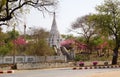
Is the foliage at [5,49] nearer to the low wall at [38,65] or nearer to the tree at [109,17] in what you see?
the low wall at [38,65]

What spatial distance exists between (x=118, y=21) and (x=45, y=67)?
15129mm

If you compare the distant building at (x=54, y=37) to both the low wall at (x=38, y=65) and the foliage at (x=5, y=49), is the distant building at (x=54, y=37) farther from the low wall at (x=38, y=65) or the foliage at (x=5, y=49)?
the low wall at (x=38, y=65)

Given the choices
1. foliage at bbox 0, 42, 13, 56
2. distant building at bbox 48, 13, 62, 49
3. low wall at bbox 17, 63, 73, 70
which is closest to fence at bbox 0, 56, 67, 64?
low wall at bbox 17, 63, 73, 70

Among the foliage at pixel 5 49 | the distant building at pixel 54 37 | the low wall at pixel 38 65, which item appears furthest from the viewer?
the distant building at pixel 54 37

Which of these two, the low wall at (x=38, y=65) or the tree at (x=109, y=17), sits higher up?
the tree at (x=109, y=17)

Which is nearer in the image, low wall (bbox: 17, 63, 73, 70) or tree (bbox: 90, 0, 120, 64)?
low wall (bbox: 17, 63, 73, 70)

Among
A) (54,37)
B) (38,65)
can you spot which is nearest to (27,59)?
(38,65)

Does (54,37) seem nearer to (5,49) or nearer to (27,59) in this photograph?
(5,49)

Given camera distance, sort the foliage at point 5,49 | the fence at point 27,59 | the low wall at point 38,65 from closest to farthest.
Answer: the low wall at point 38,65
the fence at point 27,59
the foliage at point 5,49

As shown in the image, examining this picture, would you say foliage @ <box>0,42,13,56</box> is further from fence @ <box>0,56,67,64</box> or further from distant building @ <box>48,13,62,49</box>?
distant building @ <box>48,13,62,49</box>

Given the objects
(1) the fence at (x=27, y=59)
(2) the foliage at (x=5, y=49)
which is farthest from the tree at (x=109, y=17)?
(2) the foliage at (x=5, y=49)

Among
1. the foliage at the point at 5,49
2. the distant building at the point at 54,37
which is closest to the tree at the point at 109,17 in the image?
the foliage at the point at 5,49

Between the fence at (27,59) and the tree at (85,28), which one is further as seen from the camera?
the tree at (85,28)

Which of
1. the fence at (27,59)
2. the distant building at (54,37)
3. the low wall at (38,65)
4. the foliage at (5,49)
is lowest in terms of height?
the low wall at (38,65)
